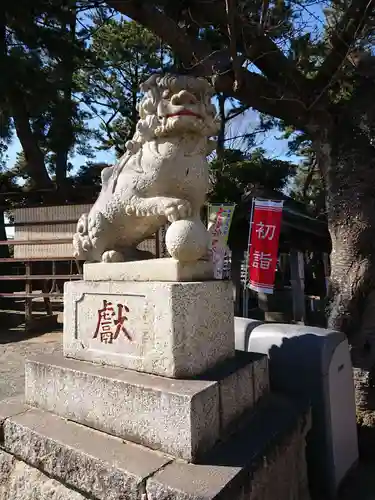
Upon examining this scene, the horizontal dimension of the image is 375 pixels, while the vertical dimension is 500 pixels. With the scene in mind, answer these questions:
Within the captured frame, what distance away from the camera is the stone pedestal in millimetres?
1705

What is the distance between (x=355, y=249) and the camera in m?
4.33

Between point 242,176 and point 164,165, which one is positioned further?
point 242,176

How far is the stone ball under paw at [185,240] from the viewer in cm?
198

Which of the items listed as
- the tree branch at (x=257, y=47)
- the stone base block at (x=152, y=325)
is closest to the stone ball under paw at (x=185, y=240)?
the stone base block at (x=152, y=325)

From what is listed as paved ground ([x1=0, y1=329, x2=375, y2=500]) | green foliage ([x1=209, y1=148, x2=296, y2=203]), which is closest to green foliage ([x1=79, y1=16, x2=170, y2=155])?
green foliage ([x1=209, y1=148, x2=296, y2=203])

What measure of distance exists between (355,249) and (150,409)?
3445 mm

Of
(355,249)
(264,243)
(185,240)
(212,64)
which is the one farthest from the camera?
(264,243)

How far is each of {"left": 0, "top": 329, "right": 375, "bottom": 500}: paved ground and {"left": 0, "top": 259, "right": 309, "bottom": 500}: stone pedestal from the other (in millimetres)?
512

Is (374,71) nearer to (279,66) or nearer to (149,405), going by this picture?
(279,66)

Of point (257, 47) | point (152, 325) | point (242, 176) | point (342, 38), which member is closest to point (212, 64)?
point (257, 47)

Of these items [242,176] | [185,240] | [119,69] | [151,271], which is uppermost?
[119,69]

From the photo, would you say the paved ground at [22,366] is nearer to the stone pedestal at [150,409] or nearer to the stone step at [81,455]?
the stone pedestal at [150,409]

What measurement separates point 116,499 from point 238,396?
0.84 m

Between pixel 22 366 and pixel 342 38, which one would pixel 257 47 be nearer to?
pixel 342 38
